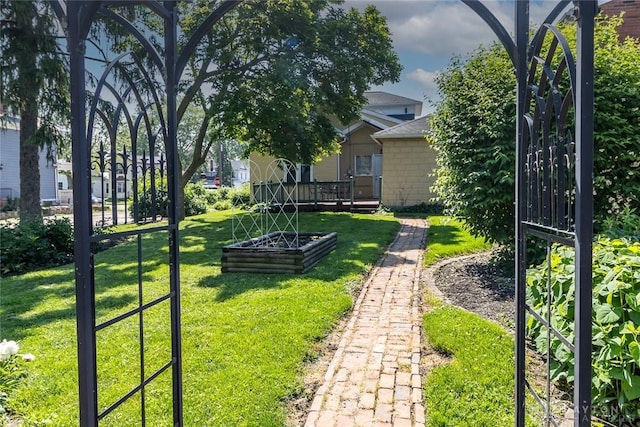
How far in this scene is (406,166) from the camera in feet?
57.0

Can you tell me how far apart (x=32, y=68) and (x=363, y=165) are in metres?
13.9

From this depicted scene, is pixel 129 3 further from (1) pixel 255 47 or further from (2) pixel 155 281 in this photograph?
(1) pixel 255 47

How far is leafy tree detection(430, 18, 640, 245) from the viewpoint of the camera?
5531 mm

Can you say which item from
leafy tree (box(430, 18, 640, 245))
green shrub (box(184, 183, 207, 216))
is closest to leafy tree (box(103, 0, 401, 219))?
green shrub (box(184, 183, 207, 216))

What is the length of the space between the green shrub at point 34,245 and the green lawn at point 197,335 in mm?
741

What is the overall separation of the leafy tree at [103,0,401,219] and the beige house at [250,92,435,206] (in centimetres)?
148

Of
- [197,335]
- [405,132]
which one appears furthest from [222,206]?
[197,335]

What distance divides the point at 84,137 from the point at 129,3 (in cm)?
69

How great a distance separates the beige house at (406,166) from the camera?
17.2 m

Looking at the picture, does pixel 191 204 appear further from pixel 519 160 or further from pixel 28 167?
pixel 519 160

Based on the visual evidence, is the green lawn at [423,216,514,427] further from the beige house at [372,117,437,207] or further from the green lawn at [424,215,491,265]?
the beige house at [372,117,437,207]

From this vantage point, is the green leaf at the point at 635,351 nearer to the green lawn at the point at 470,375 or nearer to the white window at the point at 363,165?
the green lawn at the point at 470,375

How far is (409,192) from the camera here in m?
17.4

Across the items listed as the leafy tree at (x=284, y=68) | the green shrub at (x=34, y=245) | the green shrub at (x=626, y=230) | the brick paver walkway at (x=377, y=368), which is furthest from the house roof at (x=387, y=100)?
the green shrub at (x=626, y=230)
